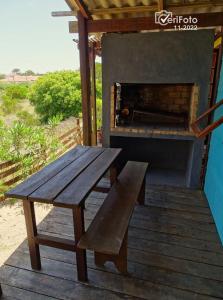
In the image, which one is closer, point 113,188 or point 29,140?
point 113,188

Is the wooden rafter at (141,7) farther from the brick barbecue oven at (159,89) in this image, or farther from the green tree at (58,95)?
the green tree at (58,95)

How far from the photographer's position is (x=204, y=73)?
3072 mm

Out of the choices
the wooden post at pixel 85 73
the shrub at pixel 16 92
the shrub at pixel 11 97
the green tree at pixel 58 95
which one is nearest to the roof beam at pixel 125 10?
the wooden post at pixel 85 73

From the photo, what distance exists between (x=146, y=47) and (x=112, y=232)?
2550 millimetres

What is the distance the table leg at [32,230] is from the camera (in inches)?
72.8

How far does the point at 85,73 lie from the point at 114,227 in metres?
2.43

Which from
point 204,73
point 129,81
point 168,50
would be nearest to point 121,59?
point 129,81

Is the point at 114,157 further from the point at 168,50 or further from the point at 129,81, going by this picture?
the point at 168,50

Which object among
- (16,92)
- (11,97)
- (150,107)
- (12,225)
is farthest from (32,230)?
(16,92)

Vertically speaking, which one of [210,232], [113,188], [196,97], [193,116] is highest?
[196,97]

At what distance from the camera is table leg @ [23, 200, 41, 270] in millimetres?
1850

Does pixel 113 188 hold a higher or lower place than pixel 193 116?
lower
